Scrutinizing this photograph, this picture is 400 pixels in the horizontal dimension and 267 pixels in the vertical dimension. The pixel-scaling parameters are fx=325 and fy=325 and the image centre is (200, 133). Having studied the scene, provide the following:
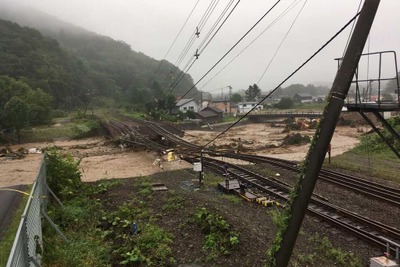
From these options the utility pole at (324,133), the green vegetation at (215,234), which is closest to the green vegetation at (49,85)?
the green vegetation at (215,234)

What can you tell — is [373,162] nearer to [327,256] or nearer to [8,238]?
[327,256]

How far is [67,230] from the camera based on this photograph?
38.9ft

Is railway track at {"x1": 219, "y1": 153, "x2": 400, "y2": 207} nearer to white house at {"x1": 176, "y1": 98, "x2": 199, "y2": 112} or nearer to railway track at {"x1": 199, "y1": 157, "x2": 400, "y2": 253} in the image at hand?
railway track at {"x1": 199, "y1": 157, "x2": 400, "y2": 253}

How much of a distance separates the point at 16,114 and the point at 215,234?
1610 inches

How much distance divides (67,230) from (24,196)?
21.5ft

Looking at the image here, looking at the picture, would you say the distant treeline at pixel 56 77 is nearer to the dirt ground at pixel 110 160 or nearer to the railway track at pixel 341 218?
the dirt ground at pixel 110 160

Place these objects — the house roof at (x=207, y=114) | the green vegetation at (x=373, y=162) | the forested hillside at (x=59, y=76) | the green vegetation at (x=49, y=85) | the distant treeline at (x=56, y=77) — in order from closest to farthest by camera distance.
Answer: the green vegetation at (x=373, y=162)
the green vegetation at (x=49, y=85)
the house roof at (x=207, y=114)
the distant treeline at (x=56, y=77)
the forested hillside at (x=59, y=76)

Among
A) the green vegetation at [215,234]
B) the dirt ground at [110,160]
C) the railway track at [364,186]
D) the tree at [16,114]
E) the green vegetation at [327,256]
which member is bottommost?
the dirt ground at [110,160]

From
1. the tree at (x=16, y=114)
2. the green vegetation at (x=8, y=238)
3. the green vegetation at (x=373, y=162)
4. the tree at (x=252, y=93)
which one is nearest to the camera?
the green vegetation at (x=8, y=238)

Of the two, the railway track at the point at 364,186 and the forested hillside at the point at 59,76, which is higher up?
the forested hillside at the point at 59,76

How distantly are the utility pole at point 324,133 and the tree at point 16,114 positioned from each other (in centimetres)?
4583

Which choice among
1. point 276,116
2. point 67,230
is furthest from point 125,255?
point 276,116

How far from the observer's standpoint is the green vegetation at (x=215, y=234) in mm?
9789

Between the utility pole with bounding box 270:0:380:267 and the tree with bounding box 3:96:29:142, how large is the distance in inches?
1804
